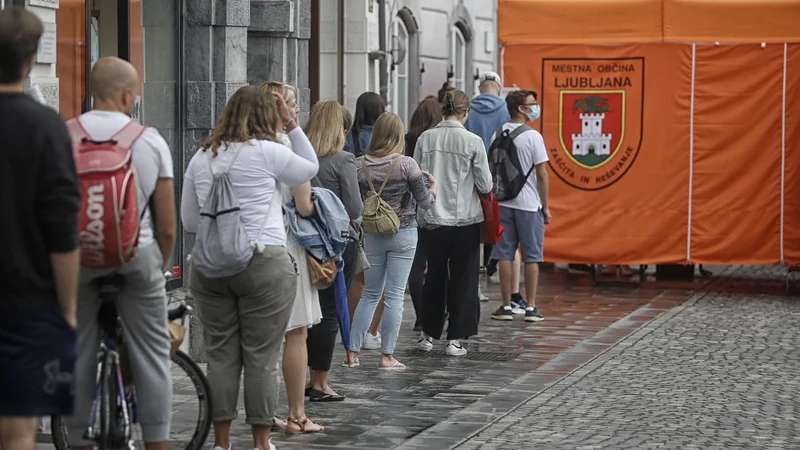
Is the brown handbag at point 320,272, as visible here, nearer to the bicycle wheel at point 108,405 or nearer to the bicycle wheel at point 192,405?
the bicycle wheel at point 192,405

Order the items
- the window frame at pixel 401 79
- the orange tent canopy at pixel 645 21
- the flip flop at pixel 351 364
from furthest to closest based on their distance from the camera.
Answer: the window frame at pixel 401 79, the orange tent canopy at pixel 645 21, the flip flop at pixel 351 364

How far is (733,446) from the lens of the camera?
23.6ft

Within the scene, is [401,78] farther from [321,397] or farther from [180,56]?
[321,397]

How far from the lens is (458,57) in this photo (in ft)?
79.8

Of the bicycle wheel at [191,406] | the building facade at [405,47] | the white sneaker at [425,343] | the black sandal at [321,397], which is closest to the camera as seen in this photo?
the bicycle wheel at [191,406]

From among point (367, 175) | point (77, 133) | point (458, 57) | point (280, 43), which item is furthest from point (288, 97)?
point (458, 57)

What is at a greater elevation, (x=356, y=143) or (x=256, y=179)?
(x=356, y=143)

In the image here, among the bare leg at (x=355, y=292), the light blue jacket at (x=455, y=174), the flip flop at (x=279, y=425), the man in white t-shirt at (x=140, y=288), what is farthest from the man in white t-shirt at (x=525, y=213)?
the man in white t-shirt at (x=140, y=288)

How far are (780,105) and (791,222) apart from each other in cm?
113

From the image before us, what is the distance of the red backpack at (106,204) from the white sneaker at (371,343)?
17.2 feet

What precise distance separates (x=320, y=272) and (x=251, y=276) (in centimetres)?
107

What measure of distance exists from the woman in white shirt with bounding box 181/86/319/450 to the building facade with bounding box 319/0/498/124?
29.4ft

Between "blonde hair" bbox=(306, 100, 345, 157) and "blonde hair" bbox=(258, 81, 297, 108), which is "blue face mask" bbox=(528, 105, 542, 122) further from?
"blonde hair" bbox=(258, 81, 297, 108)

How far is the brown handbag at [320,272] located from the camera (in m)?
7.67
